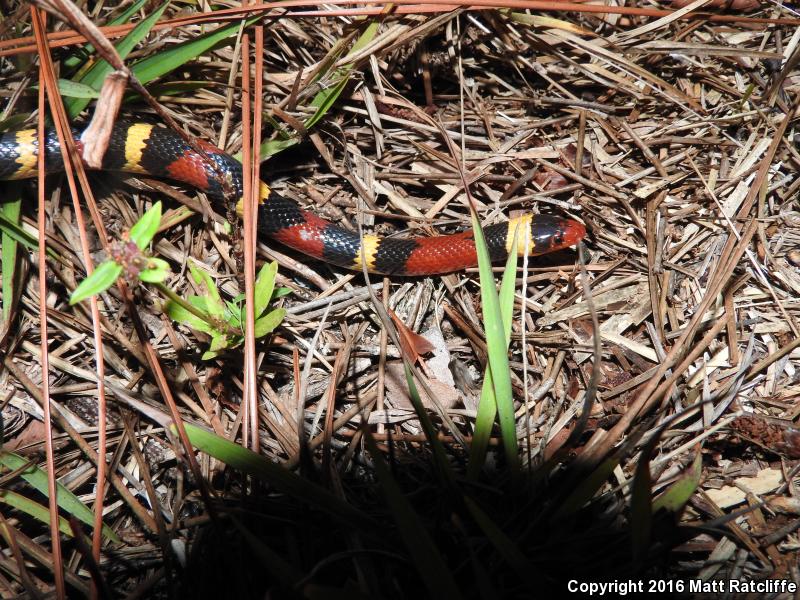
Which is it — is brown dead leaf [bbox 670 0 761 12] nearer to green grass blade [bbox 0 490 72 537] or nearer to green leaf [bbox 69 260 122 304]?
green leaf [bbox 69 260 122 304]

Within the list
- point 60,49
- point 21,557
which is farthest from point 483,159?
point 21,557

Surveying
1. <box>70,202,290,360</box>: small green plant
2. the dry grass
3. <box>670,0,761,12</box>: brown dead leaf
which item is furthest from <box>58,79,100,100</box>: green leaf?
<box>670,0,761,12</box>: brown dead leaf

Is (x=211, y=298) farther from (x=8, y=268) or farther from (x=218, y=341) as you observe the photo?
(x=8, y=268)

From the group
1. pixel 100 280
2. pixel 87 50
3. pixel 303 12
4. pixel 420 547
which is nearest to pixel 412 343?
pixel 420 547

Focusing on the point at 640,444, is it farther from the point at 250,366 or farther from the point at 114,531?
the point at 114,531

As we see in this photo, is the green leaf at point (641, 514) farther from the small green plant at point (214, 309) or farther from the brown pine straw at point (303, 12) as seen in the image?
the brown pine straw at point (303, 12)

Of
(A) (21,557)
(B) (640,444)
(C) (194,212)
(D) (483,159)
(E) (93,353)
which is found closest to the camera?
(A) (21,557)

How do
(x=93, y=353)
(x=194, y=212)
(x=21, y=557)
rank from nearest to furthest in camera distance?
(x=21, y=557) → (x=93, y=353) → (x=194, y=212)
